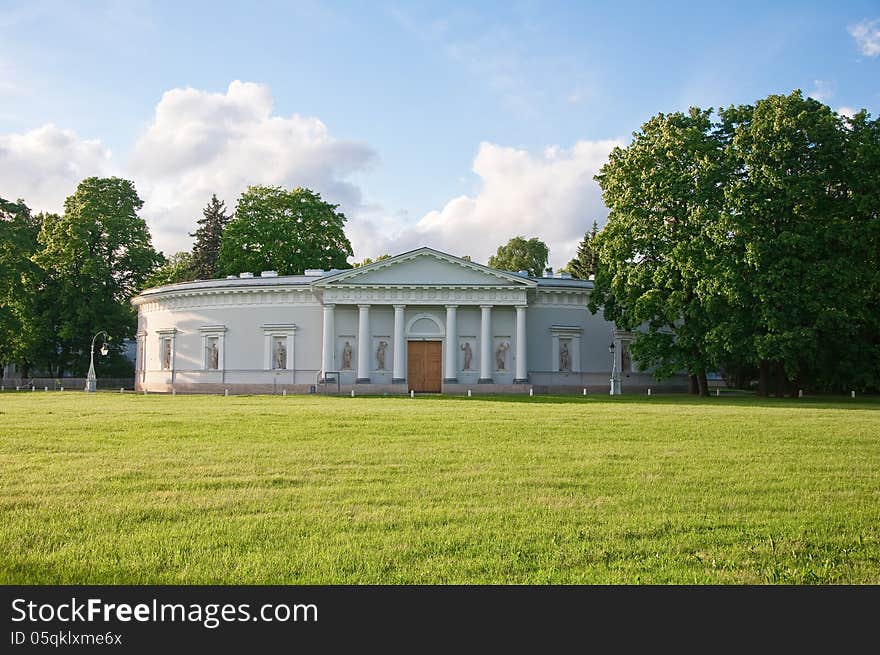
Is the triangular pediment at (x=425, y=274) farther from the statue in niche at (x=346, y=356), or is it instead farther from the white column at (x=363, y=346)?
the statue in niche at (x=346, y=356)

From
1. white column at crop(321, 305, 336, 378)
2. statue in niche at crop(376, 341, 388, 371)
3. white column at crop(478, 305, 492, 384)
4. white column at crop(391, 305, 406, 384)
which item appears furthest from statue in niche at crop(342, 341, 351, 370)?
white column at crop(478, 305, 492, 384)

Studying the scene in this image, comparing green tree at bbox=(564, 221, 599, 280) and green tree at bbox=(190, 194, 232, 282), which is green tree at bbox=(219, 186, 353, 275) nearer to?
green tree at bbox=(190, 194, 232, 282)

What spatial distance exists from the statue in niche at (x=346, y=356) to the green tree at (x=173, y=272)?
21.7 m

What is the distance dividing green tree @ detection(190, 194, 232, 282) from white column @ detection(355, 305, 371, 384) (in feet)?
121

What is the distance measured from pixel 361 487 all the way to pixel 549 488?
240 cm

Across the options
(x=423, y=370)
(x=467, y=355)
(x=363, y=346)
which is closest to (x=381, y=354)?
(x=363, y=346)

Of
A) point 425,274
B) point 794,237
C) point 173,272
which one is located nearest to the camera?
point 794,237

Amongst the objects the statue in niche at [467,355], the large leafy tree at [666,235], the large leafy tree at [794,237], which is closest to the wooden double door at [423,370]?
the statue in niche at [467,355]

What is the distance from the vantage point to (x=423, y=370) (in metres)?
47.4

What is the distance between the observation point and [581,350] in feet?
162

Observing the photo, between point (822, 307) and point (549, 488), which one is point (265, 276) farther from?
point (549, 488)

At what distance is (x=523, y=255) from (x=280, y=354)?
44.0 m

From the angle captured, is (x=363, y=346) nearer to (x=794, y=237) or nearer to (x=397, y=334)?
(x=397, y=334)

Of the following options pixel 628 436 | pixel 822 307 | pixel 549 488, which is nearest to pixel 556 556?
pixel 549 488
